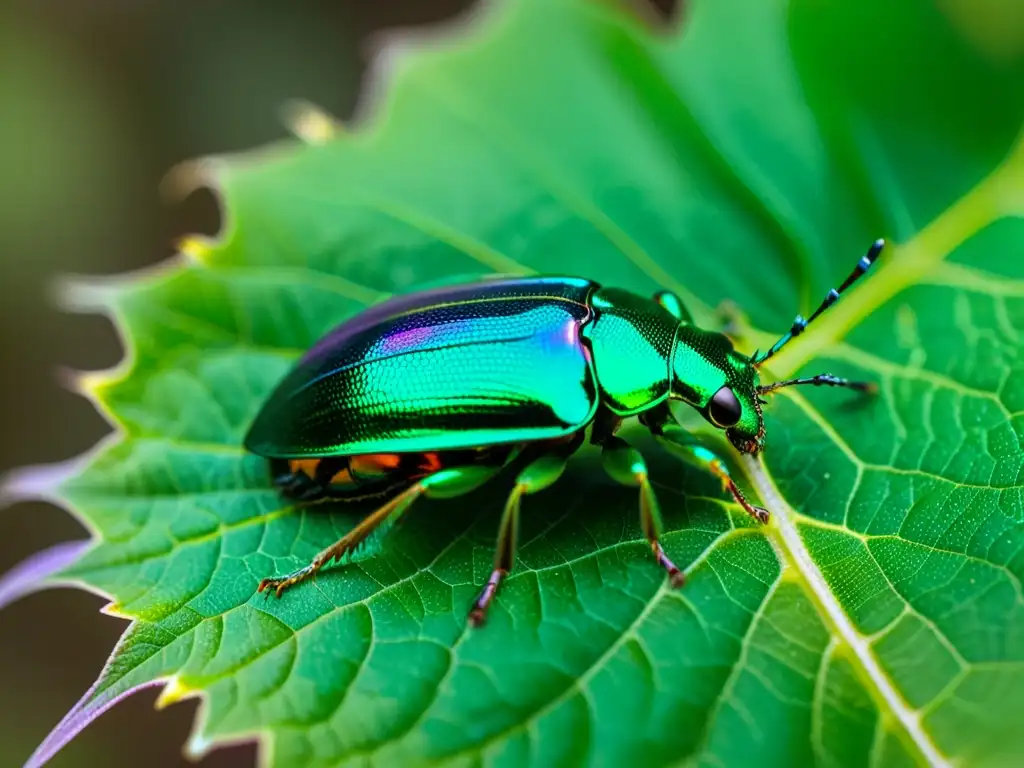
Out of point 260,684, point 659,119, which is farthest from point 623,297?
point 260,684

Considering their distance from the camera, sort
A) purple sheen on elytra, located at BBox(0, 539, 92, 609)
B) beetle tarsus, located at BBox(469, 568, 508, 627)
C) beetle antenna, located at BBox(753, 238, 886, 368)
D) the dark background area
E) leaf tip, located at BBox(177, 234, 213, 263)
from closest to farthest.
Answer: beetle tarsus, located at BBox(469, 568, 508, 627) → purple sheen on elytra, located at BBox(0, 539, 92, 609) → beetle antenna, located at BBox(753, 238, 886, 368) → leaf tip, located at BBox(177, 234, 213, 263) → the dark background area

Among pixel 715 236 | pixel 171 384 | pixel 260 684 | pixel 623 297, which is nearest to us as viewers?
pixel 260 684

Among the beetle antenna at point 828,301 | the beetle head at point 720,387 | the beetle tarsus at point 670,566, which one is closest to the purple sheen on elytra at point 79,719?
the beetle tarsus at point 670,566

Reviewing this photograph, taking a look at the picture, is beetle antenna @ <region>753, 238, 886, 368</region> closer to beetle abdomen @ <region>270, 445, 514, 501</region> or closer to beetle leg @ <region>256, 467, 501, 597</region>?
beetle abdomen @ <region>270, 445, 514, 501</region>

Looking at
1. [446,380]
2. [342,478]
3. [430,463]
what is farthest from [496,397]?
[342,478]

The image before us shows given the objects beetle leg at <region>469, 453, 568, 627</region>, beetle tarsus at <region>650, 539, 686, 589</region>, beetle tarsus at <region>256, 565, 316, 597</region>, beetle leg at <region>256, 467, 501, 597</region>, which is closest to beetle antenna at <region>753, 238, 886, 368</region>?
beetle tarsus at <region>650, 539, 686, 589</region>

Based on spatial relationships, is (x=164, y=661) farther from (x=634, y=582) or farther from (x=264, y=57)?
(x=264, y=57)

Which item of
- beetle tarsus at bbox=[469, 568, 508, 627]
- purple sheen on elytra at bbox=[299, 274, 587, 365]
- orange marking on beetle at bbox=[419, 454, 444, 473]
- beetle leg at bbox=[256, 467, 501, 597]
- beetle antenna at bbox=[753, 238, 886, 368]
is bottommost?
beetle tarsus at bbox=[469, 568, 508, 627]
